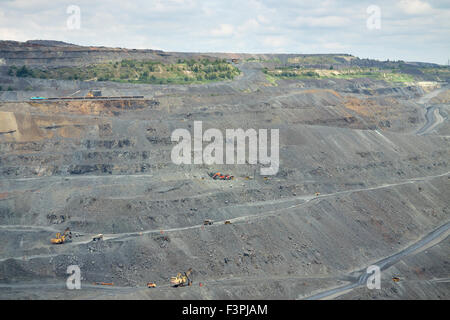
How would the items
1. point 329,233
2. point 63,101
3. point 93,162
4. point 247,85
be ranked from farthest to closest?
point 247,85 → point 63,101 → point 93,162 → point 329,233

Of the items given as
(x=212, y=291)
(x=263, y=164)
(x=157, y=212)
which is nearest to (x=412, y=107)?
(x=263, y=164)

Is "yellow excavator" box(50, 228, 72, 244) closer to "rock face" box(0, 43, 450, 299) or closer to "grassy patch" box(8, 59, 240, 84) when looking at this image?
"rock face" box(0, 43, 450, 299)

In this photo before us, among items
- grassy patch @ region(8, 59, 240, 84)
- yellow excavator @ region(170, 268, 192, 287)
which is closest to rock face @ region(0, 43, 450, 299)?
yellow excavator @ region(170, 268, 192, 287)

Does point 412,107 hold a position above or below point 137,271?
above

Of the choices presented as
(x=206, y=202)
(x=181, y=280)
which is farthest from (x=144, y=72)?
(x=181, y=280)

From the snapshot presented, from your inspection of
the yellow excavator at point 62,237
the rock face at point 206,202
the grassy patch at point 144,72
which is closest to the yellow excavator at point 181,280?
the rock face at point 206,202

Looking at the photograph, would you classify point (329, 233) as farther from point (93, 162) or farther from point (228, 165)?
point (93, 162)
